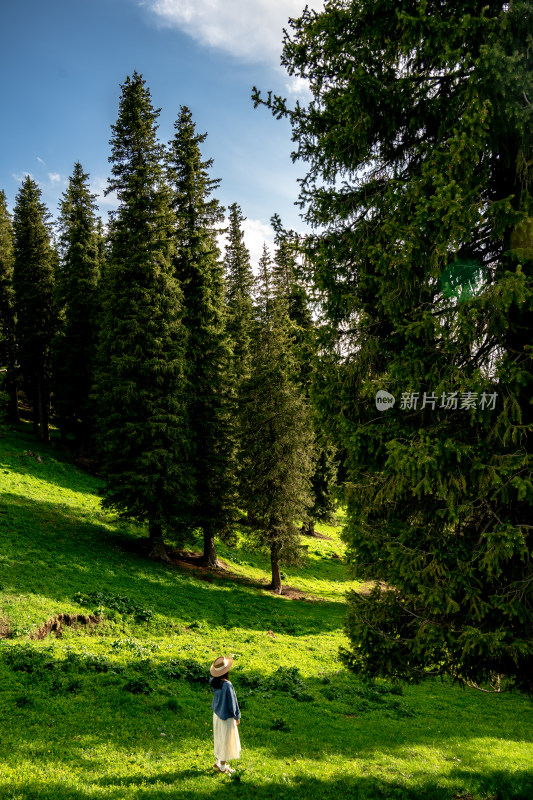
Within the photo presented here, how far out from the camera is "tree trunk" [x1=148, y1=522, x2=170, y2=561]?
23406mm

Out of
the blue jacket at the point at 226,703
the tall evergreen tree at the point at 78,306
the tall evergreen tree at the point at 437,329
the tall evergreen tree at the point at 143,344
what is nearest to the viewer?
the tall evergreen tree at the point at 437,329

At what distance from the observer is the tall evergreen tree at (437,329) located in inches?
240

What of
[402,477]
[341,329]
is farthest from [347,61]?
[402,477]

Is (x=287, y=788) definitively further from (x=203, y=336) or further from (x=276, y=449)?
(x=203, y=336)

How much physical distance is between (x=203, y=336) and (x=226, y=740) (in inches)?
776

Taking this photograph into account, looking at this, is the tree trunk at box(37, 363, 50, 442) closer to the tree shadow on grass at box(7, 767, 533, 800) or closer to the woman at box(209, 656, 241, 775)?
→ the woman at box(209, 656, 241, 775)

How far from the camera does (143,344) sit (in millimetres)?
23297

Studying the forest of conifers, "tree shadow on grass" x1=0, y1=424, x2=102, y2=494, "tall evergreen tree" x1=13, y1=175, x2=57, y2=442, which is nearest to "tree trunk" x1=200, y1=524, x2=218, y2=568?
"tree shadow on grass" x1=0, y1=424, x2=102, y2=494

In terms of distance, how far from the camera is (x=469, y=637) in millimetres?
6234

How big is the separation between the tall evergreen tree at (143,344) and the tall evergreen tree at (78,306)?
1371 cm

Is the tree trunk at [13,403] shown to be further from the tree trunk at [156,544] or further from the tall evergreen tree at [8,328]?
the tree trunk at [156,544]

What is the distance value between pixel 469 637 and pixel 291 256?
702 centimetres

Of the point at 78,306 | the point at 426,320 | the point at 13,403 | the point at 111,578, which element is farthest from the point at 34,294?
the point at 426,320

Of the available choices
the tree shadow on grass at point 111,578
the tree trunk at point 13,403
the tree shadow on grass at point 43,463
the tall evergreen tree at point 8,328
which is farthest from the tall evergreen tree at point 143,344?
the tree trunk at point 13,403
